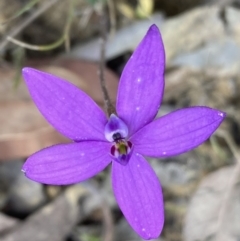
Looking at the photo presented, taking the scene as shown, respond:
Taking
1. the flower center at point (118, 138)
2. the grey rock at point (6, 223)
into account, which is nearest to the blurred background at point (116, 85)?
the grey rock at point (6, 223)

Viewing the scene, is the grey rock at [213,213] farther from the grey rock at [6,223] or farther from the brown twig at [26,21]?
the brown twig at [26,21]

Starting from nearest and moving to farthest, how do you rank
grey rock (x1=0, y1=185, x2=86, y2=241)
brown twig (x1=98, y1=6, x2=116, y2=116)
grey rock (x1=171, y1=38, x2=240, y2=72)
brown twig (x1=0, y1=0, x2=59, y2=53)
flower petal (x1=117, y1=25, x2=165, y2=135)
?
flower petal (x1=117, y1=25, x2=165, y2=135) < brown twig (x1=98, y1=6, x2=116, y2=116) < brown twig (x1=0, y1=0, x2=59, y2=53) < grey rock (x1=0, y1=185, x2=86, y2=241) < grey rock (x1=171, y1=38, x2=240, y2=72)

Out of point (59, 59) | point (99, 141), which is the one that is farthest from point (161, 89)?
point (59, 59)

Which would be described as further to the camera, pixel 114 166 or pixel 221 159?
pixel 221 159

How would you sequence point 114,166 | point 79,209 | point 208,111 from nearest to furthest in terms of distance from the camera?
point 208,111
point 114,166
point 79,209

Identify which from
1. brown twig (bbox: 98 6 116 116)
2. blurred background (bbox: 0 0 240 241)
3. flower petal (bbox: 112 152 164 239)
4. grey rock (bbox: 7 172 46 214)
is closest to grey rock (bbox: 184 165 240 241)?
blurred background (bbox: 0 0 240 241)

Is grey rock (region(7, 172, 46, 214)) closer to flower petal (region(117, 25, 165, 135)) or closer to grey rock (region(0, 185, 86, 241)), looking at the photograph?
grey rock (region(0, 185, 86, 241))

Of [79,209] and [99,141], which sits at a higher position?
[99,141]

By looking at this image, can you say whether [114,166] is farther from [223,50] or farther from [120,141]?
[223,50]
